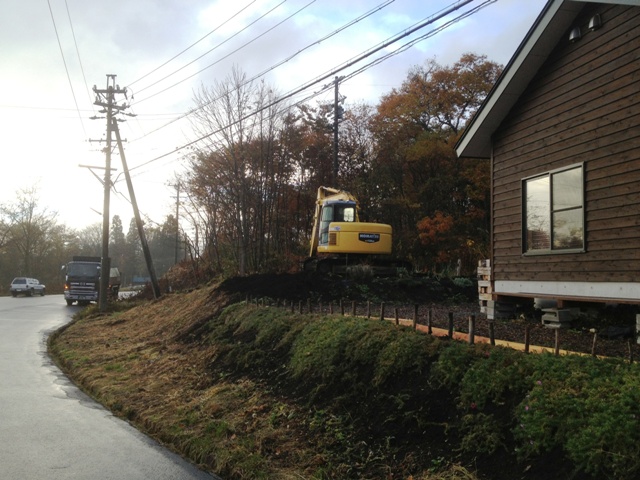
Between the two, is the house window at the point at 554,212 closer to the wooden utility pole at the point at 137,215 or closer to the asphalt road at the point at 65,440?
the asphalt road at the point at 65,440

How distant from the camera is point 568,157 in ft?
28.6

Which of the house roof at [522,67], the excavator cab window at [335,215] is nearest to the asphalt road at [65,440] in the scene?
the house roof at [522,67]

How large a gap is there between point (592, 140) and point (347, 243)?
11.1 metres

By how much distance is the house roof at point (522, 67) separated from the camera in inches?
343

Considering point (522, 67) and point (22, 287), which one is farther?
point (22, 287)

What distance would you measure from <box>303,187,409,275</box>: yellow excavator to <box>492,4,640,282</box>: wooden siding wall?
333 inches

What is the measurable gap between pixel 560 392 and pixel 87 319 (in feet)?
66.3

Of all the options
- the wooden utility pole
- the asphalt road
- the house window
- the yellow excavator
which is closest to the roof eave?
the house window

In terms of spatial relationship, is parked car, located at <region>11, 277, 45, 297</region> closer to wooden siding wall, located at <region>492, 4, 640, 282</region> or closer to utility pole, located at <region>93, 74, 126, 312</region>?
utility pole, located at <region>93, 74, 126, 312</region>

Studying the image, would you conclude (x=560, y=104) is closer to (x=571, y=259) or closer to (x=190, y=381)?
(x=571, y=259)

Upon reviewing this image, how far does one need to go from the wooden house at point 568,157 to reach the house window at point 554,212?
18 millimetres

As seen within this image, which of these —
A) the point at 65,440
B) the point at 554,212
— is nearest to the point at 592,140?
the point at 554,212

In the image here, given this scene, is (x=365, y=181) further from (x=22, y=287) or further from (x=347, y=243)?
(x=22, y=287)

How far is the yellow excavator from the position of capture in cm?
1872
